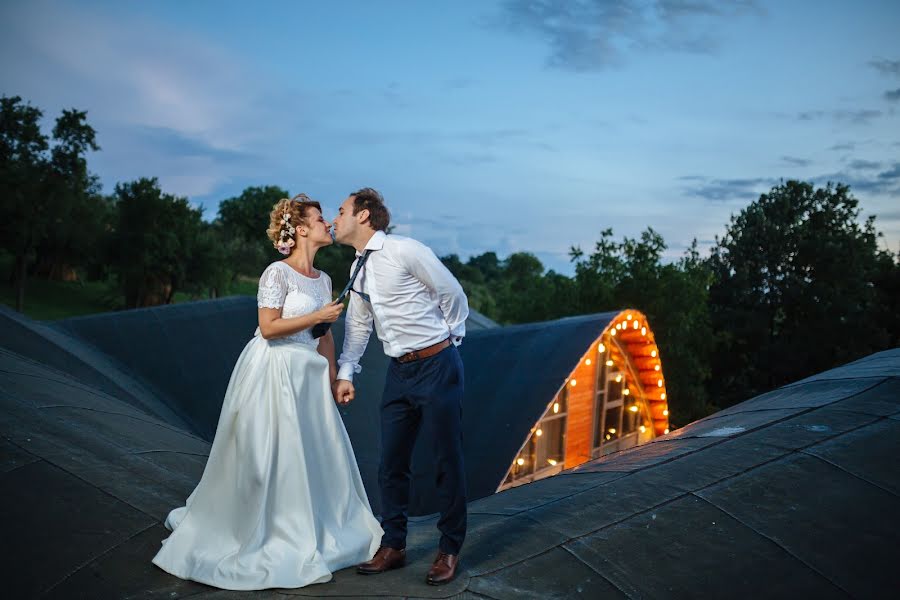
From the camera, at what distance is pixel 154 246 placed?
134ft

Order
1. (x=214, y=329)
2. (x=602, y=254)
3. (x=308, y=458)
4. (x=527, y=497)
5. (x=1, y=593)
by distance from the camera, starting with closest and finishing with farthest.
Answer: (x=1, y=593) → (x=308, y=458) → (x=527, y=497) → (x=214, y=329) → (x=602, y=254)

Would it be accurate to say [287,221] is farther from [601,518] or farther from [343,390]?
[601,518]

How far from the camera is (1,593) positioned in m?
3.46

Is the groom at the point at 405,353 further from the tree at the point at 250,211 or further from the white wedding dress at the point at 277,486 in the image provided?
the tree at the point at 250,211

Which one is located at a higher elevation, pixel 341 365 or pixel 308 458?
pixel 341 365

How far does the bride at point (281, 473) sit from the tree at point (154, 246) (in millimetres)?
39514

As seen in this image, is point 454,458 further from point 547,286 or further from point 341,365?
point 547,286

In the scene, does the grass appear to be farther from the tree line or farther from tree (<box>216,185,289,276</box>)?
tree (<box>216,185,289,276</box>)

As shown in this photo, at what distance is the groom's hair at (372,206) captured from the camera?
157 inches

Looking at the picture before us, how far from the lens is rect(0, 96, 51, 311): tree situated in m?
34.5

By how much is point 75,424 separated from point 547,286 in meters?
31.7

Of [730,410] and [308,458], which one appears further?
[730,410]

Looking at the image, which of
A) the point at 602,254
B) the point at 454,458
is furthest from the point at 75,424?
the point at 602,254

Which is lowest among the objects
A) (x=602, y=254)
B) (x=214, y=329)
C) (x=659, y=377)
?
(x=659, y=377)
